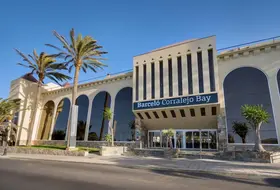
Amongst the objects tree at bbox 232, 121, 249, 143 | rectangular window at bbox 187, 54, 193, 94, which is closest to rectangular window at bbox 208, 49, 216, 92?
rectangular window at bbox 187, 54, 193, 94

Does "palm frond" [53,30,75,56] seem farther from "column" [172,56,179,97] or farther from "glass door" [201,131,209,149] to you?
"glass door" [201,131,209,149]

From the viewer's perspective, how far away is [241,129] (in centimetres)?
2034

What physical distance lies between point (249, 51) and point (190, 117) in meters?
10.3

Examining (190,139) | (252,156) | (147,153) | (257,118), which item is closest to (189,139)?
(190,139)

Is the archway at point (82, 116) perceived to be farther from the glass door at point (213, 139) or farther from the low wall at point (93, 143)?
the glass door at point (213, 139)

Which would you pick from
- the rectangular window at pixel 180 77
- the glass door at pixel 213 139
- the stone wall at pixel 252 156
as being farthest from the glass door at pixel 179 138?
the stone wall at pixel 252 156

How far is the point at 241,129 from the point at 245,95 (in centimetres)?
384

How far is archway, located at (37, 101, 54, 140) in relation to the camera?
119 feet

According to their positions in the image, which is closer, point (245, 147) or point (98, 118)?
point (245, 147)

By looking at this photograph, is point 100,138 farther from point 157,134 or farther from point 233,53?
point 233,53

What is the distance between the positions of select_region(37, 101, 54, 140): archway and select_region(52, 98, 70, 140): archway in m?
2.32

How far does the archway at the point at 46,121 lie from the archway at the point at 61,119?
232cm

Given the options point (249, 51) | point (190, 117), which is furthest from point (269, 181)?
point (249, 51)

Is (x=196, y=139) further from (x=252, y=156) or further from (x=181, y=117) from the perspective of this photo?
(x=252, y=156)
